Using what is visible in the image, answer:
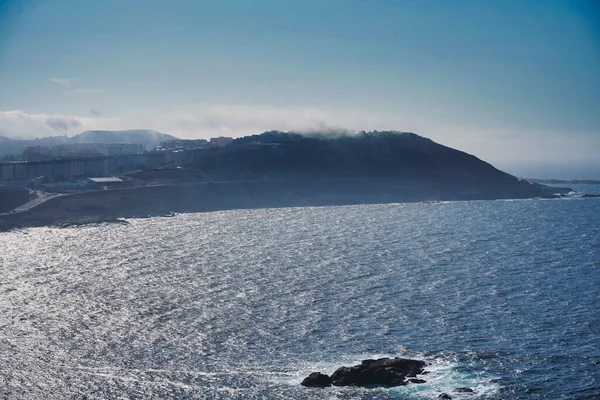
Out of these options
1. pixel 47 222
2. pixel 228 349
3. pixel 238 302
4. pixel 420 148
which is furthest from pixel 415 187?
pixel 228 349

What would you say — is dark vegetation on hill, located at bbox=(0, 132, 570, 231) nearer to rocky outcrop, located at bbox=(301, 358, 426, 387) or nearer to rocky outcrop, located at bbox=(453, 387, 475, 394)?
rocky outcrop, located at bbox=(301, 358, 426, 387)

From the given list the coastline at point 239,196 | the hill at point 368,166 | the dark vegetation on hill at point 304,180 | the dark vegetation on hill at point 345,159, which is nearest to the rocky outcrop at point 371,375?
the coastline at point 239,196

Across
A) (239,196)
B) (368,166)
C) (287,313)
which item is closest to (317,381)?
(287,313)

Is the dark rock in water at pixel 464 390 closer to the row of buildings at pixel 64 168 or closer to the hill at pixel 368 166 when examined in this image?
the row of buildings at pixel 64 168

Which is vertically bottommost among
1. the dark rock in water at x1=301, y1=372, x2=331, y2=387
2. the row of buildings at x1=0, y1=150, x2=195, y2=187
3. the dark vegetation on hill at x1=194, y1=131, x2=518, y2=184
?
the dark rock in water at x1=301, y1=372, x2=331, y2=387

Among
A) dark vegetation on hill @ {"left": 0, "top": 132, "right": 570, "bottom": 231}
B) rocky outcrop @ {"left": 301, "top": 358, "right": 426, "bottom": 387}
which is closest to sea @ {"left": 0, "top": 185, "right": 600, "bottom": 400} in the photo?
rocky outcrop @ {"left": 301, "top": 358, "right": 426, "bottom": 387}

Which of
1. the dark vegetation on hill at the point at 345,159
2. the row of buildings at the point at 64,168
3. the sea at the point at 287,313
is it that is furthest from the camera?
the dark vegetation on hill at the point at 345,159

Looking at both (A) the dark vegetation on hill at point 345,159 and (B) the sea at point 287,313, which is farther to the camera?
(A) the dark vegetation on hill at point 345,159
